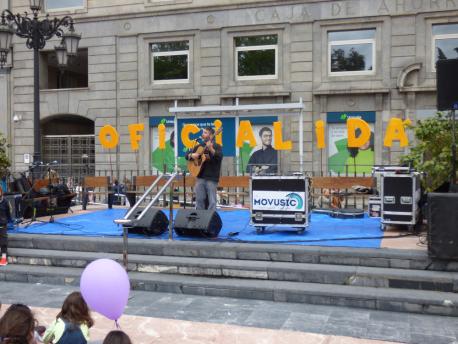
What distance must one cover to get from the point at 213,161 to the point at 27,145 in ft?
57.9

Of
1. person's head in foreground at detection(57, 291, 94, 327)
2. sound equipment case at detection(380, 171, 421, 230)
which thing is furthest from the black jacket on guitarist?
person's head in foreground at detection(57, 291, 94, 327)

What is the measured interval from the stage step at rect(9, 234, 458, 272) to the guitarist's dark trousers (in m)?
1.36

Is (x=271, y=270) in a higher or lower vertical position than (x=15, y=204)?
lower

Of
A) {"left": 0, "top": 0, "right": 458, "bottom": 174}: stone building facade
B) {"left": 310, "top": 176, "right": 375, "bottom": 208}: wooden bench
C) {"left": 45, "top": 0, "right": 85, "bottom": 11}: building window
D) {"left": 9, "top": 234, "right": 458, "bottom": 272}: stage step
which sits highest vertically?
{"left": 45, "top": 0, "right": 85, "bottom": 11}: building window

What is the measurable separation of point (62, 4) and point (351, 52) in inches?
552

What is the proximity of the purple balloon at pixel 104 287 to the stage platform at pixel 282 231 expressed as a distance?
4.45 meters

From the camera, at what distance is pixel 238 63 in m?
22.2

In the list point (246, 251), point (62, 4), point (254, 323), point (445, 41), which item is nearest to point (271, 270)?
point (246, 251)

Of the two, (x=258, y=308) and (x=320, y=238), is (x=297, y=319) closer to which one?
(x=258, y=308)

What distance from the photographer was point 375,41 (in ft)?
67.6

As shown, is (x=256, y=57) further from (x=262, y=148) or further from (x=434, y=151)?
(x=434, y=151)

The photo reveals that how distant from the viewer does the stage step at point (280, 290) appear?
6523 millimetres

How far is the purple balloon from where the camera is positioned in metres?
4.21

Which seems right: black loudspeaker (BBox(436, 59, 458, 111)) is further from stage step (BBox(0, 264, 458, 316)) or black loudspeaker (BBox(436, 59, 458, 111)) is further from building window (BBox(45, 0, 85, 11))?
building window (BBox(45, 0, 85, 11))
